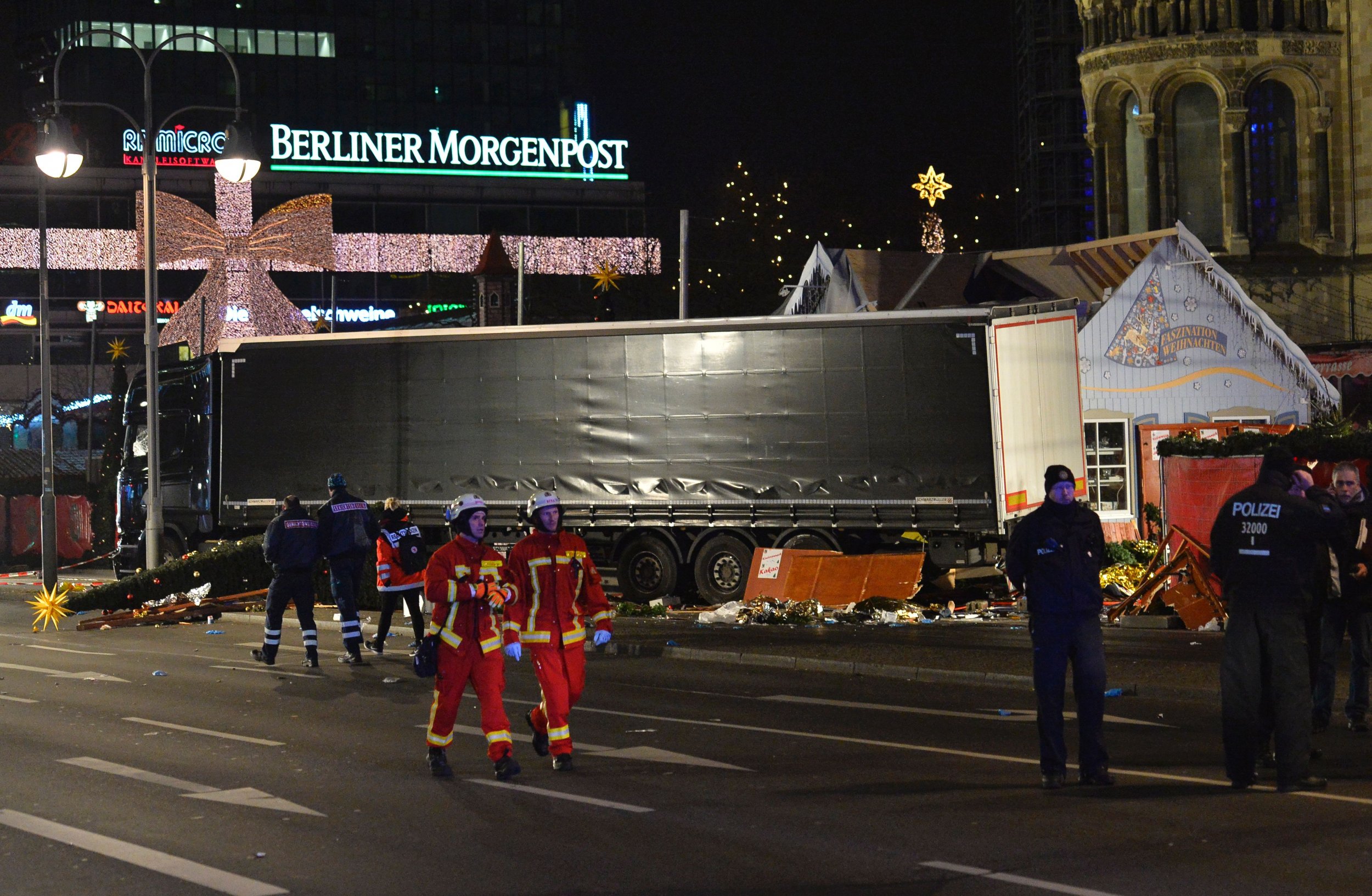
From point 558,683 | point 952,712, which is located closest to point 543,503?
point 558,683

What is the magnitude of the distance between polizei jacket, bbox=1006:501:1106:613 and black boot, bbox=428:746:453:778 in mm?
3546

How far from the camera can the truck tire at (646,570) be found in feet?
77.9

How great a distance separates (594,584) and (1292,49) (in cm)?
3595

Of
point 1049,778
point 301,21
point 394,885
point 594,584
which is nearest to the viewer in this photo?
A: point 394,885

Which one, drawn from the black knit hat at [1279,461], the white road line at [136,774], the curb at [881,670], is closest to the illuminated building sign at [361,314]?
the curb at [881,670]

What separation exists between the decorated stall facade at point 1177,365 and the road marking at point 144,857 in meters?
19.6

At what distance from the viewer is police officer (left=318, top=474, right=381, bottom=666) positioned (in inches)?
703

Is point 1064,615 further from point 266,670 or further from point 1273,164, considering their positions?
point 1273,164

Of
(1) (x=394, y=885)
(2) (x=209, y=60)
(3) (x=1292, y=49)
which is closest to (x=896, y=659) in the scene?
(1) (x=394, y=885)

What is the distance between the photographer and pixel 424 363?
25.4 metres

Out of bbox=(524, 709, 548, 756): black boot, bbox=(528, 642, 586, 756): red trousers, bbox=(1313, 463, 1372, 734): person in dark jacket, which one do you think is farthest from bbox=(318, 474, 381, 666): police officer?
bbox=(1313, 463, 1372, 734): person in dark jacket

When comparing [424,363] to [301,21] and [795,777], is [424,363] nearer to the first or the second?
[795,777]

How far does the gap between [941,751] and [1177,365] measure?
1677 cm

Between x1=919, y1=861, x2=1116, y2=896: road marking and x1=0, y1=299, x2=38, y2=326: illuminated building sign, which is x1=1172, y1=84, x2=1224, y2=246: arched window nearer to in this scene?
x1=919, y1=861, x2=1116, y2=896: road marking
